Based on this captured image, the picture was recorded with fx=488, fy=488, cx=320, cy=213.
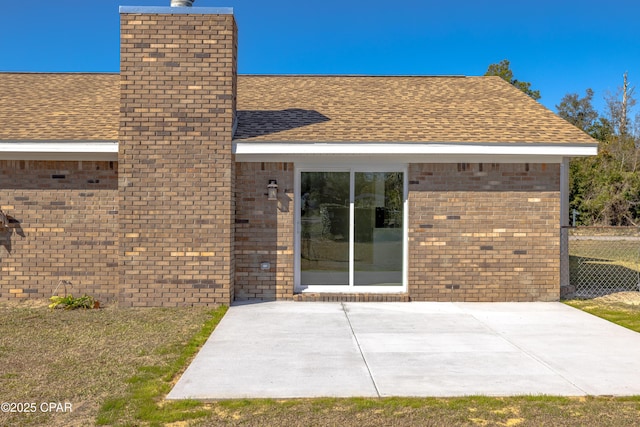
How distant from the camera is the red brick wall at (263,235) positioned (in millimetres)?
8586

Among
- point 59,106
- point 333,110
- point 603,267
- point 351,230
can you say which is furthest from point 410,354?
point 603,267

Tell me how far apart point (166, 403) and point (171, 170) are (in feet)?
15.4

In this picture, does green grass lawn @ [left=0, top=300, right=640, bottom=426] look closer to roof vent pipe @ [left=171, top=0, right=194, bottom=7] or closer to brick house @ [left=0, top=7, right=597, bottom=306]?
A: brick house @ [left=0, top=7, right=597, bottom=306]

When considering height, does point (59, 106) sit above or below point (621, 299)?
above

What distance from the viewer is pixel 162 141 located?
8.03 metres

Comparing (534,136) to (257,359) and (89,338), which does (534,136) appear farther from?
(89,338)

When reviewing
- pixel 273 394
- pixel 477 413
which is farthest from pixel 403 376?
pixel 273 394

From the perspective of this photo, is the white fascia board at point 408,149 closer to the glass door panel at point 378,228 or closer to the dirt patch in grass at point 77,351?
the glass door panel at point 378,228

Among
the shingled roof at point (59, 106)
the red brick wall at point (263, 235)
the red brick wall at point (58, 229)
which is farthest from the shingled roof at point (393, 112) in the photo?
the red brick wall at point (58, 229)

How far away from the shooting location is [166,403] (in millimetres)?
4113

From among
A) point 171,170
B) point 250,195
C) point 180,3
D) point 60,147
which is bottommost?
point 250,195

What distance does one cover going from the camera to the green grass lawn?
12.5 feet

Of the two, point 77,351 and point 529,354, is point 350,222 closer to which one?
point 529,354

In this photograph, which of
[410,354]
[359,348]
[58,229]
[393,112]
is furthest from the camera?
[393,112]
